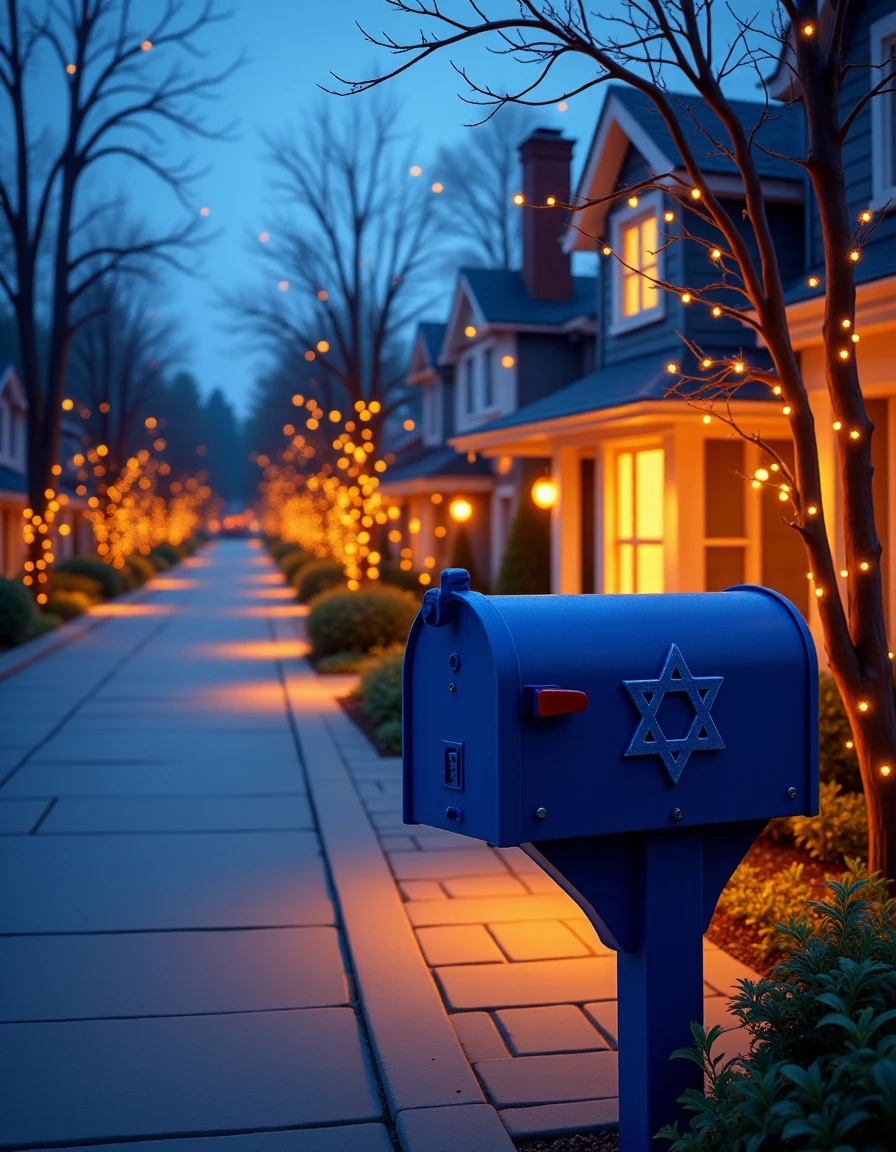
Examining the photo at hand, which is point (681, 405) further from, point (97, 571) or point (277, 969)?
point (97, 571)

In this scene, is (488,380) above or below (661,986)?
above

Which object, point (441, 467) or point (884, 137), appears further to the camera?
point (441, 467)

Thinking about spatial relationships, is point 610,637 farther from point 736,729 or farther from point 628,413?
point 628,413

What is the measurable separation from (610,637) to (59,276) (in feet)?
71.6

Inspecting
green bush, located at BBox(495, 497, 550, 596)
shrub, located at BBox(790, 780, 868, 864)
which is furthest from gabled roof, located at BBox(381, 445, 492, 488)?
shrub, located at BBox(790, 780, 868, 864)

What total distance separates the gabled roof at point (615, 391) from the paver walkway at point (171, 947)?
4.41 metres

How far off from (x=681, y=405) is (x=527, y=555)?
9.39 meters

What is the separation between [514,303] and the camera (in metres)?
23.0

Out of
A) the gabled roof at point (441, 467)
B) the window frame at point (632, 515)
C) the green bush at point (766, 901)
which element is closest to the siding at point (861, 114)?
the window frame at point (632, 515)

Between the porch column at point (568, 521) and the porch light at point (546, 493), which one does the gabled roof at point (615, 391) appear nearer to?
the porch column at point (568, 521)

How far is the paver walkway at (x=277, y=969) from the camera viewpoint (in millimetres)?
3953

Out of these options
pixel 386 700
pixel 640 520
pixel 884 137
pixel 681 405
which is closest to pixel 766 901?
pixel 681 405

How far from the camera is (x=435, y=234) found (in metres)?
24.8

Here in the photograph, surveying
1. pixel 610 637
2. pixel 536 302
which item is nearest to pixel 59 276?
pixel 536 302
